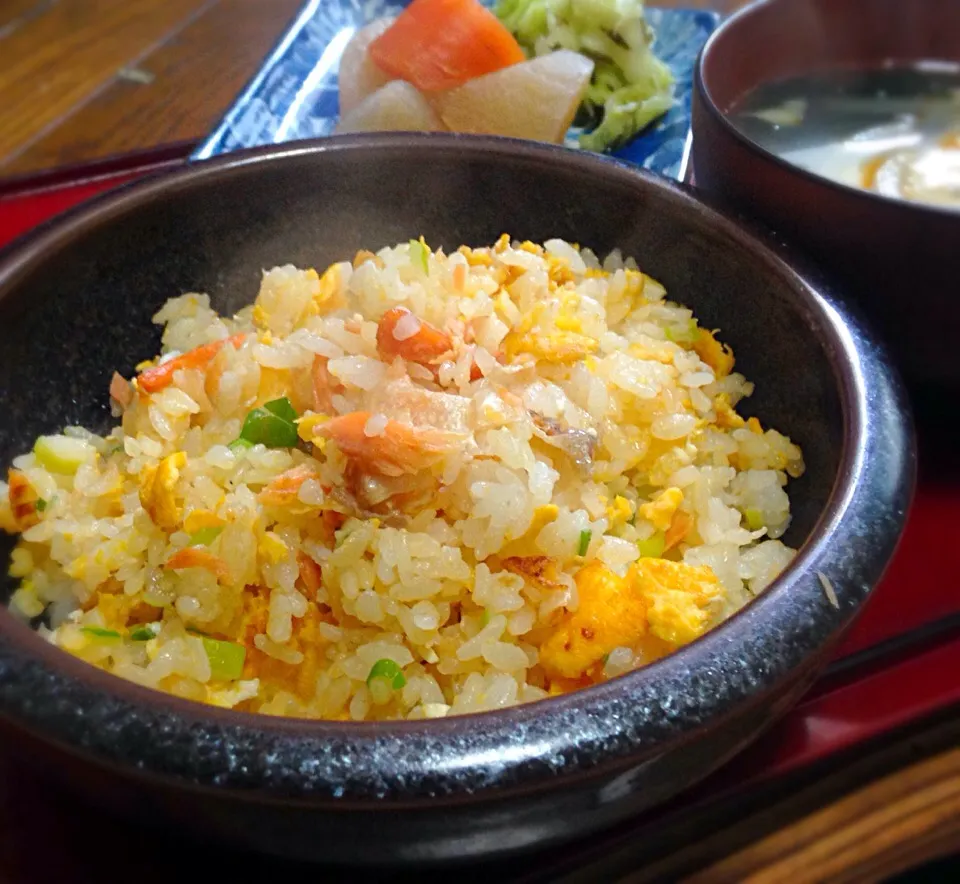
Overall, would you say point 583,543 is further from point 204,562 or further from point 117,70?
point 117,70

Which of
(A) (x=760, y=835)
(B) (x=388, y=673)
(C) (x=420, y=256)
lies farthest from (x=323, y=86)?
(A) (x=760, y=835)

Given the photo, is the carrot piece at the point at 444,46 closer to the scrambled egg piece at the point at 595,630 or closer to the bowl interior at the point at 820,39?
the bowl interior at the point at 820,39

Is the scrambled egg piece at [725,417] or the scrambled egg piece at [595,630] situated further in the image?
the scrambled egg piece at [725,417]

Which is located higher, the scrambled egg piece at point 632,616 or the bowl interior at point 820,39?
the bowl interior at point 820,39

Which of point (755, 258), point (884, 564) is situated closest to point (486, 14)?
point (755, 258)

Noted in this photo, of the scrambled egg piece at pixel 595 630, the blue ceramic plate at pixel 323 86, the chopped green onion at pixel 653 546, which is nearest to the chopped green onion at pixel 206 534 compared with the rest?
the scrambled egg piece at pixel 595 630
